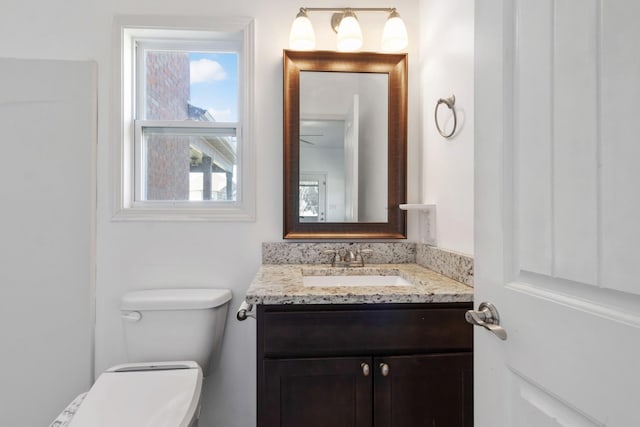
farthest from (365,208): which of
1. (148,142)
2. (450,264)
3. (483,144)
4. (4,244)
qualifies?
(4,244)

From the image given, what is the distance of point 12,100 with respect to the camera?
1.37 m

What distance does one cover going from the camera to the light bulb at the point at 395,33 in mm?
1388

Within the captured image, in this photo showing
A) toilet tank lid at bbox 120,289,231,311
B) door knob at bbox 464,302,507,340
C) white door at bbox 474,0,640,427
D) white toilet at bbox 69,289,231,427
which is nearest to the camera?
white door at bbox 474,0,640,427

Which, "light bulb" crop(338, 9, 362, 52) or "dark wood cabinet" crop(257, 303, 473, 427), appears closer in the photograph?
"dark wood cabinet" crop(257, 303, 473, 427)

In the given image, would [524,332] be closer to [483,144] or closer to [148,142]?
[483,144]

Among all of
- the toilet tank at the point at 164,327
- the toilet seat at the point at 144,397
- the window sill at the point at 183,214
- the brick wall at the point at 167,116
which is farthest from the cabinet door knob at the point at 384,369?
the brick wall at the point at 167,116

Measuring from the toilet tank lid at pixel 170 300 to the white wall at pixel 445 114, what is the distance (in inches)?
38.3

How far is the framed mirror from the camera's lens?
56.8 inches

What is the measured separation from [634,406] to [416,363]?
0.61m

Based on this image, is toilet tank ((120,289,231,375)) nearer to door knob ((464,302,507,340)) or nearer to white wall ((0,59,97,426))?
white wall ((0,59,97,426))

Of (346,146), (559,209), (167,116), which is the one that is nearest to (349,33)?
(346,146)

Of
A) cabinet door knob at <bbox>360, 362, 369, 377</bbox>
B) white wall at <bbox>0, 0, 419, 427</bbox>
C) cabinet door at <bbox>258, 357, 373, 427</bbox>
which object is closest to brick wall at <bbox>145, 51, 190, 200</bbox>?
white wall at <bbox>0, 0, 419, 427</bbox>

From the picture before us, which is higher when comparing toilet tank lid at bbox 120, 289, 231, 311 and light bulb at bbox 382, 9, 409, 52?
light bulb at bbox 382, 9, 409, 52

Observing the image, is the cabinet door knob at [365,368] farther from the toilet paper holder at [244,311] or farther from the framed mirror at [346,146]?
the framed mirror at [346,146]
